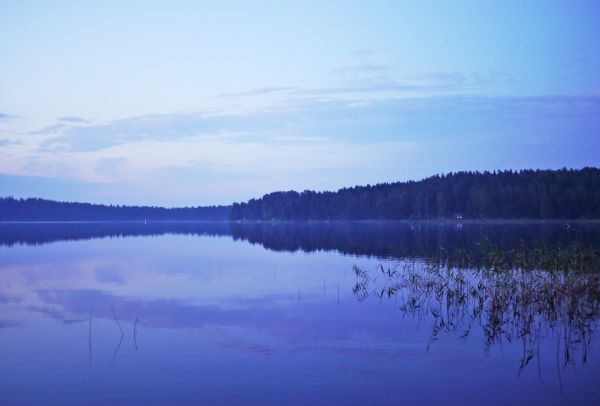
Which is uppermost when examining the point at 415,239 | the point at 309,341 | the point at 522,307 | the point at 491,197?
the point at 491,197

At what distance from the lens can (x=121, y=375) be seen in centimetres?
1198

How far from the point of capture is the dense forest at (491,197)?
408 feet

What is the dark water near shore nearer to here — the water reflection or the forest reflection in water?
the forest reflection in water

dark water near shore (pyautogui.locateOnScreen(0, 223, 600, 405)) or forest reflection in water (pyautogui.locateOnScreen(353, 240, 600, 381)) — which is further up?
forest reflection in water (pyautogui.locateOnScreen(353, 240, 600, 381))

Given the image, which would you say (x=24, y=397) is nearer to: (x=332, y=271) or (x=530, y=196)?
(x=332, y=271)

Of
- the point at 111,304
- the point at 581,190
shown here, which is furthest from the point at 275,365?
the point at 581,190

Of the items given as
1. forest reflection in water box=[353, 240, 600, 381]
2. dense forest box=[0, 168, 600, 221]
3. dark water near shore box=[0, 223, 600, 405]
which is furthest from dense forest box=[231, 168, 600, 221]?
forest reflection in water box=[353, 240, 600, 381]

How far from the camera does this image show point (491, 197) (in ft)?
448

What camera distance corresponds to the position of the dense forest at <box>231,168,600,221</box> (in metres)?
124

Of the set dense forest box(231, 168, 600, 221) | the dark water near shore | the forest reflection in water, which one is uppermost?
dense forest box(231, 168, 600, 221)

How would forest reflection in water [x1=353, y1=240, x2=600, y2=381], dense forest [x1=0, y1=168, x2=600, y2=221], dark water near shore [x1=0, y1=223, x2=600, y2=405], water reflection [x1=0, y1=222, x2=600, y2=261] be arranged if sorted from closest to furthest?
dark water near shore [x1=0, y1=223, x2=600, y2=405] → forest reflection in water [x1=353, y1=240, x2=600, y2=381] → water reflection [x1=0, y1=222, x2=600, y2=261] → dense forest [x1=0, y1=168, x2=600, y2=221]

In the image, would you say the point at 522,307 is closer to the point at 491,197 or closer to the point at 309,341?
the point at 309,341

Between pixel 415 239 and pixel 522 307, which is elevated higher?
pixel 415 239

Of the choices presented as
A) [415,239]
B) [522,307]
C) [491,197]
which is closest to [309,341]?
[522,307]
